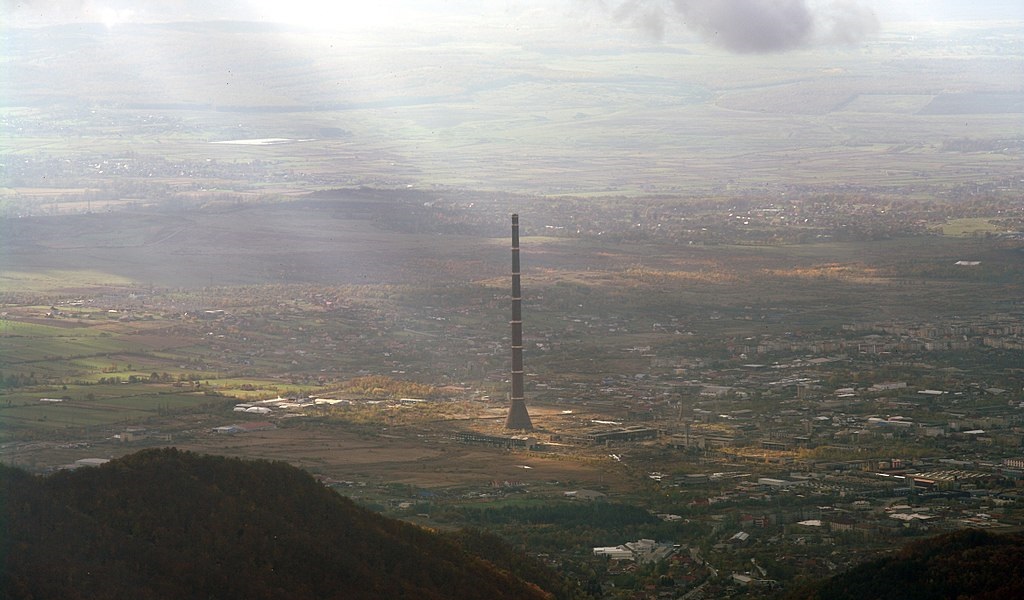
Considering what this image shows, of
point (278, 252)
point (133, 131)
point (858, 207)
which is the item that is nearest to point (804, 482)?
point (278, 252)

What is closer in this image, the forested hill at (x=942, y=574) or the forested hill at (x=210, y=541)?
the forested hill at (x=210, y=541)

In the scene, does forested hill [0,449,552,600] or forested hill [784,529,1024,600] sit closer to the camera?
forested hill [0,449,552,600]

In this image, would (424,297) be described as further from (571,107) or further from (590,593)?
(571,107)

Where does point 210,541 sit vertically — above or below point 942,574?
above

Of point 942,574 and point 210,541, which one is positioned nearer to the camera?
point 942,574
